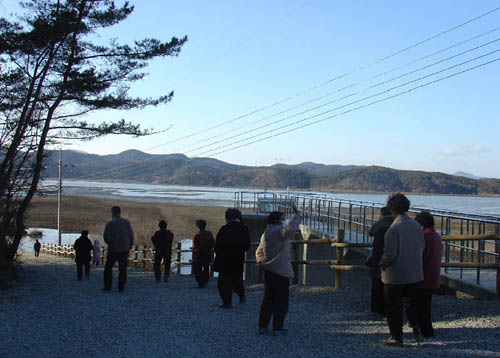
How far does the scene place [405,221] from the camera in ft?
18.0

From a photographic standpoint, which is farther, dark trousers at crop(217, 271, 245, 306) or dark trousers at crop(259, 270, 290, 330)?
dark trousers at crop(217, 271, 245, 306)

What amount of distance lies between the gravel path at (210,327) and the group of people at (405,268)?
0.24m

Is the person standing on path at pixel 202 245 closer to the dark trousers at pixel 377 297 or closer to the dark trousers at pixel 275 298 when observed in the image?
the dark trousers at pixel 377 297

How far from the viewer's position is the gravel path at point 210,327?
5.74 m

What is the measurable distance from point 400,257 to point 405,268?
124mm

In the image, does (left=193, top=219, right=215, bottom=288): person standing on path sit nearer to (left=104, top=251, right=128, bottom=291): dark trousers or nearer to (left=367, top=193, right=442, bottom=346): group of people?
(left=104, top=251, right=128, bottom=291): dark trousers

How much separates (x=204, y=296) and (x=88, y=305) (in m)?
2.16

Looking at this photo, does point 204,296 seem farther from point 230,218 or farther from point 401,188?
point 401,188

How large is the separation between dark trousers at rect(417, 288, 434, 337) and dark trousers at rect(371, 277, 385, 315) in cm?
117

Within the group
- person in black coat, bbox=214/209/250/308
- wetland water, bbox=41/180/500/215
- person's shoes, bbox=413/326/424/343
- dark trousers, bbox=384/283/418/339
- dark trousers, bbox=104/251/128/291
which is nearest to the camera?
dark trousers, bbox=384/283/418/339

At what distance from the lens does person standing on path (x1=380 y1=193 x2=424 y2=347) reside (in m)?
5.48

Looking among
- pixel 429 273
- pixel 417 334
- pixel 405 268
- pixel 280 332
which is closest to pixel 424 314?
pixel 417 334

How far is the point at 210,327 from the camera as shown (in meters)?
7.02

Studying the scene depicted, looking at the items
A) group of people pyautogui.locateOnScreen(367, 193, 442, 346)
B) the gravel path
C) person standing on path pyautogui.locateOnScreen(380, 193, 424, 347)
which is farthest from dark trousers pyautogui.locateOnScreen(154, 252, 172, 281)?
person standing on path pyautogui.locateOnScreen(380, 193, 424, 347)
